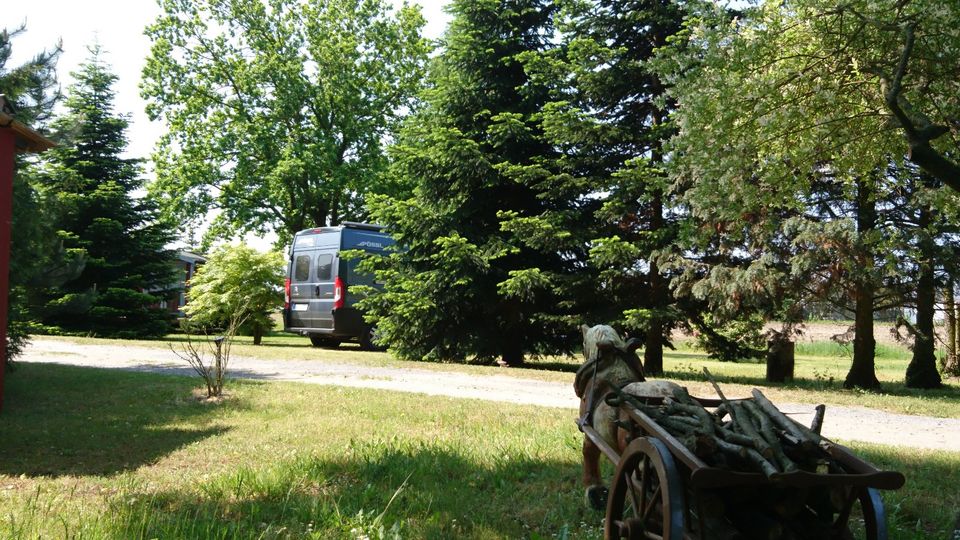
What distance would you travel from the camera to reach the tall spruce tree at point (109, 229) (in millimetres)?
26312

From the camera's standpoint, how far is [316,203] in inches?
1401

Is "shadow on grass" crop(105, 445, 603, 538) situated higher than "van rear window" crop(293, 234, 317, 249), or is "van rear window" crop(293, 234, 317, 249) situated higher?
"van rear window" crop(293, 234, 317, 249)

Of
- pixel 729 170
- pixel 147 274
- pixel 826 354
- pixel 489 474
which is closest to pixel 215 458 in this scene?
pixel 489 474

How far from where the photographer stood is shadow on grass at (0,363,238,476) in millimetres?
6336

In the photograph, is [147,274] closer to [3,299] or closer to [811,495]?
[3,299]

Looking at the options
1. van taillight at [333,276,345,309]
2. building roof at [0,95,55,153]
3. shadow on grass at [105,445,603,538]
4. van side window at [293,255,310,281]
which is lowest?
shadow on grass at [105,445,603,538]

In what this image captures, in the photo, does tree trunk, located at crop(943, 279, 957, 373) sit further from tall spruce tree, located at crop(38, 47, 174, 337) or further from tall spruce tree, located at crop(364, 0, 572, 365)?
tall spruce tree, located at crop(38, 47, 174, 337)

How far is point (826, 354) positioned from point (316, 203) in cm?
2261

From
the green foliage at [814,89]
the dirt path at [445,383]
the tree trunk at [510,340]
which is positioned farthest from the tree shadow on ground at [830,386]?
the green foliage at [814,89]

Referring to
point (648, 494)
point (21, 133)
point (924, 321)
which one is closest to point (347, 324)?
point (21, 133)

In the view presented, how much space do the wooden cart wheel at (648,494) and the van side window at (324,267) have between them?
19.1 meters

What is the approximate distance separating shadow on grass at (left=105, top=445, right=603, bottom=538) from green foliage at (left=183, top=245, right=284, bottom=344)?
842 inches

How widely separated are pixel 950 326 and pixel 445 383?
1368 cm

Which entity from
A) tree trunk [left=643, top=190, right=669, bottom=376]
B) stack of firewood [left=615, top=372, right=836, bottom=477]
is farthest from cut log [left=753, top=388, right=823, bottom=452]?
tree trunk [left=643, top=190, right=669, bottom=376]
